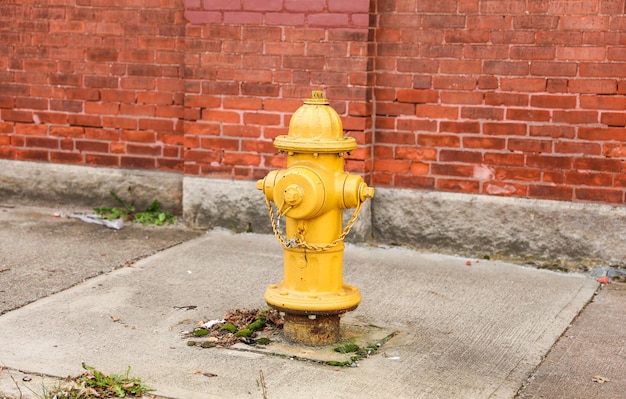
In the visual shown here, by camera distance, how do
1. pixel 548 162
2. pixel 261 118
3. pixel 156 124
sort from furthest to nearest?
pixel 156 124
pixel 261 118
pixel 548 162

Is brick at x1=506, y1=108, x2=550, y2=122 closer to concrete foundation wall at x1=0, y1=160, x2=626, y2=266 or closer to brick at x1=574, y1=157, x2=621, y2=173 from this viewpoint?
brick at x1=574, y1=157, x2=621, y2=173

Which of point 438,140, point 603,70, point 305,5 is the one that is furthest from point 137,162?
point 603,70

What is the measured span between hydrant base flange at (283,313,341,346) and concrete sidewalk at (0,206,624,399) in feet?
0.76

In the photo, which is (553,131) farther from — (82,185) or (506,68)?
(82,185)

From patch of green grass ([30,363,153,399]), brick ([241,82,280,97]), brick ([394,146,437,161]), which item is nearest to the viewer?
patch of green grass ([30,363,153,399])

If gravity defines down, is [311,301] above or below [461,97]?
below

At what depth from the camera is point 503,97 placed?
635 centimetres

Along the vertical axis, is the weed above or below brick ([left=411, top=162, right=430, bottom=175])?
below

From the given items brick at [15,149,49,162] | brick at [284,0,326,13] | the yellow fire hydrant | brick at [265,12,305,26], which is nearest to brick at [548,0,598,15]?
brick at [284,0,326,13]

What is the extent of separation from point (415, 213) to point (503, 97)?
0.99 metres

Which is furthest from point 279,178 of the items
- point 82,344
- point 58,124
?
point 58,124

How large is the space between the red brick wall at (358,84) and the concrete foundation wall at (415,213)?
0.10 m

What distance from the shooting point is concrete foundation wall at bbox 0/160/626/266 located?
6.25 meters

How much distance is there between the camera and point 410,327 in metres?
4.95
